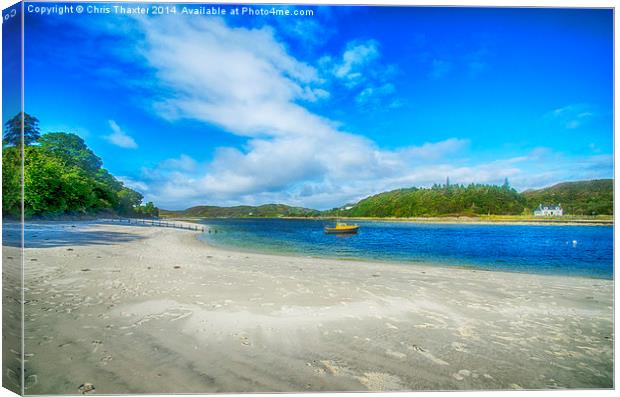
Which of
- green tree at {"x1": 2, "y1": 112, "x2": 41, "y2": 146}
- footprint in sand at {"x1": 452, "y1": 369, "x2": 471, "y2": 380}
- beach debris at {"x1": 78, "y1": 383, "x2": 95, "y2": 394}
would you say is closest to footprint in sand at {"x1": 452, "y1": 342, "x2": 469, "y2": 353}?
footprint in sand at {"x1": 452, "y1": 369, "x2": 471, "y2": 380}

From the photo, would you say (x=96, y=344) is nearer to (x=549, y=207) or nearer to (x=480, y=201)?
(x=480, y=201)

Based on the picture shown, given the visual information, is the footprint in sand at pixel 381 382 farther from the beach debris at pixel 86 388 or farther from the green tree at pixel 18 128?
the green tree at pixel 18 128

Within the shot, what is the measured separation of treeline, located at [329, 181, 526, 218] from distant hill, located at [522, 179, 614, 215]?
8.1 inches

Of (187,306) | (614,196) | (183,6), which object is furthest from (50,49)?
(614,196)

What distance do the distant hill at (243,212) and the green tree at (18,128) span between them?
3.55ft

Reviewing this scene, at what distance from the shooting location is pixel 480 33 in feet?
7.37

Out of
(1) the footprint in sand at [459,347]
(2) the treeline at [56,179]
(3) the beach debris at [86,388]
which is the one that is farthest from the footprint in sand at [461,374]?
(2) the treeline at [56,179]

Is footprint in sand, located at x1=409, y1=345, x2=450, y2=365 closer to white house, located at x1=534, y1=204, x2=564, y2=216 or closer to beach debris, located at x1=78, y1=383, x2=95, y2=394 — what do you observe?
white house, located at x1=534, y1=204, x2=564, y2=216

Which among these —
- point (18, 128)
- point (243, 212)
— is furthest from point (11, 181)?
point (243, 212)

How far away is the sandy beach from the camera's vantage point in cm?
184

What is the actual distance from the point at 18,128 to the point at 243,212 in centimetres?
178

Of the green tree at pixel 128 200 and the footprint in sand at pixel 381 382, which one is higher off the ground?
the green tree at pixel 128 200

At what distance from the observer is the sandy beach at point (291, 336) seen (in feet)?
6.04

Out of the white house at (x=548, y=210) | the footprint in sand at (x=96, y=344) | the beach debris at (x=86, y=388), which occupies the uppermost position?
the white house at (x=548, y=210)
